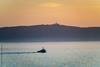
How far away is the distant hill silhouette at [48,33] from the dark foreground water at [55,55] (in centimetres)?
6

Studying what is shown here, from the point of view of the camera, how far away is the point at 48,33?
240cm

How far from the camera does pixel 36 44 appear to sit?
93.7 inches

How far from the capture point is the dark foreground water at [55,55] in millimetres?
2381

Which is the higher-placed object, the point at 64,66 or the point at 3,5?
the point at 3,5

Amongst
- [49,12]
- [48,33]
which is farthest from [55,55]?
[49,12]

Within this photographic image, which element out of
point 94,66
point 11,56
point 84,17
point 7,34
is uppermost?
point 84,17

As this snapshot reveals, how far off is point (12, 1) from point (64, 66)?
36.6 inches

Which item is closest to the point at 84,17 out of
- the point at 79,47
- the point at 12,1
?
the point at 79,47

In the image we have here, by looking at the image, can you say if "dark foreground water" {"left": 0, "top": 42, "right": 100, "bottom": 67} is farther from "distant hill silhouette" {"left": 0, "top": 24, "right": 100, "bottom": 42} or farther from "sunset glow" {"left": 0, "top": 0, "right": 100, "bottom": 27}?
"sunset glow" {"left": 0, "top": 0, "right": 100, "bottom": 27}

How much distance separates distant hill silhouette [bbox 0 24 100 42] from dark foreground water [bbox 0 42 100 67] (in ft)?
0.19

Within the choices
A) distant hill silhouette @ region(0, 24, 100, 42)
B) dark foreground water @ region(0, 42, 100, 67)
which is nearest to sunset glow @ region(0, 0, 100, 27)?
distant hill silhouette @ region(0, 24, 100, 42)

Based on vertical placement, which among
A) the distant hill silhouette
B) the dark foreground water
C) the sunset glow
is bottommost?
the dark foreground water

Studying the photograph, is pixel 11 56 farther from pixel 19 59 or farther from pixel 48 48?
Answer: pixel 48 48

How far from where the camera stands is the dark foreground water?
2381 millimetres
